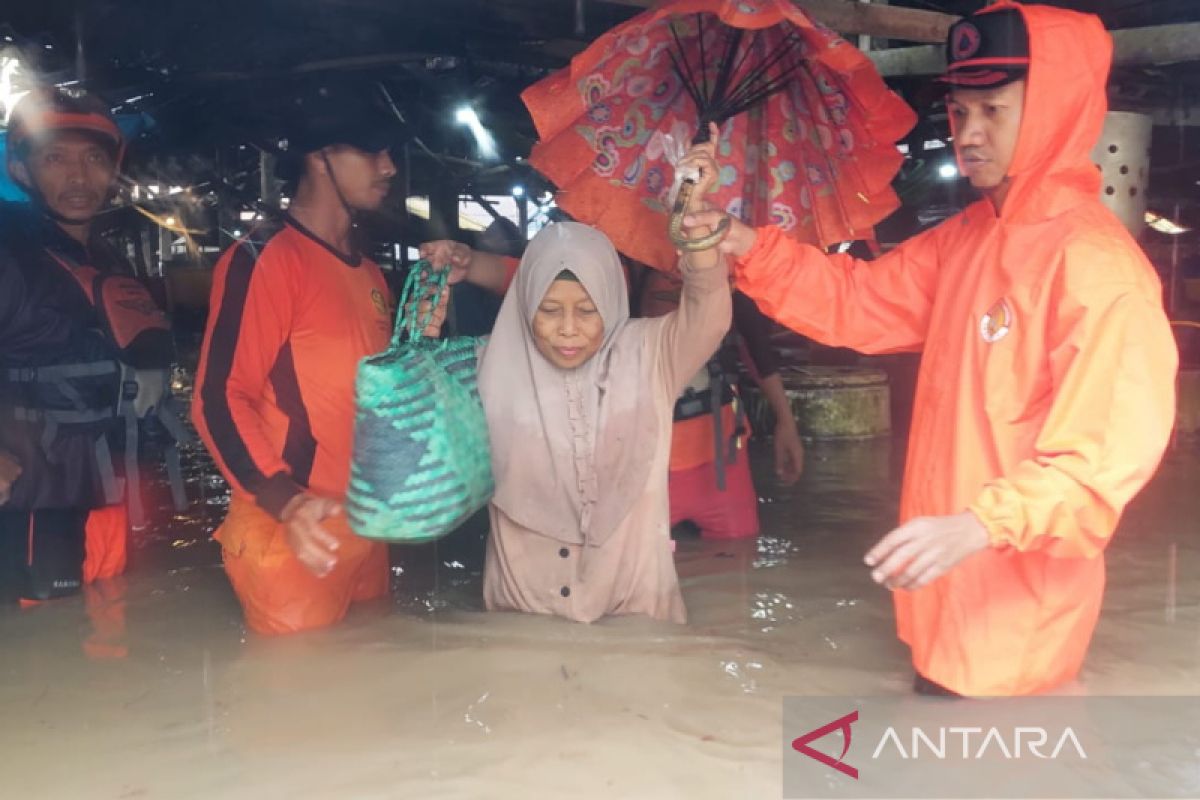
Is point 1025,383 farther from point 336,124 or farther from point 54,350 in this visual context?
point 54,350

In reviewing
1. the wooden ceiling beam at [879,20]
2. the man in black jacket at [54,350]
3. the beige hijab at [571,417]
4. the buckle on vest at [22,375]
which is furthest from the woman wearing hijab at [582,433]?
the buckle on vest at [22,375]

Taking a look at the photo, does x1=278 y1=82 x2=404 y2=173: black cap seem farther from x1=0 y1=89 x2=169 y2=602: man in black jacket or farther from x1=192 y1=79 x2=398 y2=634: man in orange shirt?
x1=0 y1=89 x2=169 y2=602: man in black jacket

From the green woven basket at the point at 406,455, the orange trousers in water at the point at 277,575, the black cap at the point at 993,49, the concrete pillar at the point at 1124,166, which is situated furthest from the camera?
the concrete pillar at the point at 1124,166

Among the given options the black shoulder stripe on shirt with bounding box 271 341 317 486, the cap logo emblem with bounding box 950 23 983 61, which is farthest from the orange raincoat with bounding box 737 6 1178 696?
the black shoulder stripe on shirt with bounding box 271 341 317 486

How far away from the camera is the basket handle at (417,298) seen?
10.2 feet

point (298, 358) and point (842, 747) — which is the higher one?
point (298, 358)

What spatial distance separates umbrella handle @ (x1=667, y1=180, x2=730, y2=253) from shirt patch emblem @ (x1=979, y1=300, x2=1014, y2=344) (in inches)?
28.8

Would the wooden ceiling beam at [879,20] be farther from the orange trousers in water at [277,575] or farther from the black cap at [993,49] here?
the orange trousers in water at [277,575]

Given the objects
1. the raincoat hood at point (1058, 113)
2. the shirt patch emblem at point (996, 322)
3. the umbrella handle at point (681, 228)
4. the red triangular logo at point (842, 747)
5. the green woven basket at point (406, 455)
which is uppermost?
the raincoat hood at point (1058, 113)

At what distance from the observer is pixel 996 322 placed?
2.49 meters

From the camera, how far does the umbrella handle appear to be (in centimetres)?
273

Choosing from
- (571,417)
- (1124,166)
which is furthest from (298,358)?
(1124,166)

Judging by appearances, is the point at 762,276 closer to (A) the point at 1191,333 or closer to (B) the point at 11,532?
(B) the point at 11,532

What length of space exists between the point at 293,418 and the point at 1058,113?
2.64 m
